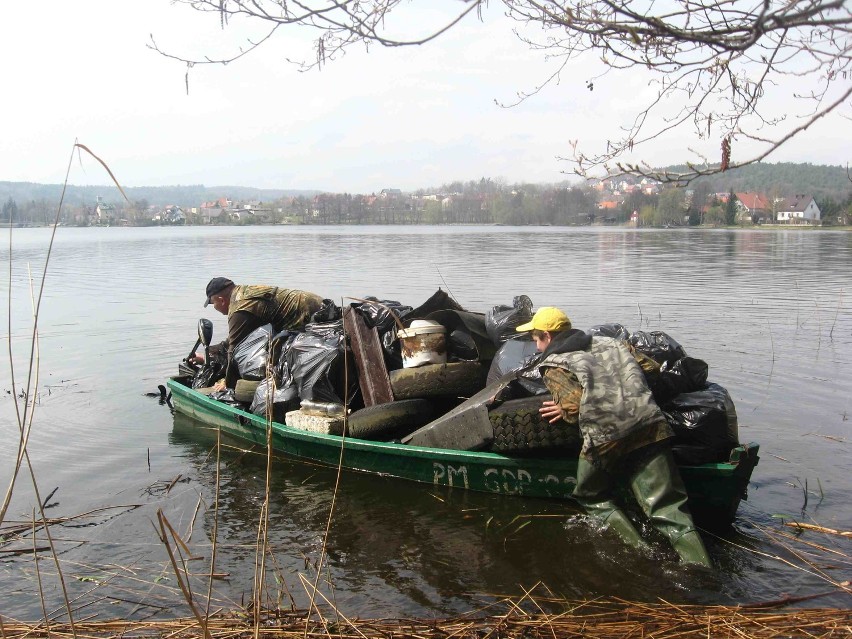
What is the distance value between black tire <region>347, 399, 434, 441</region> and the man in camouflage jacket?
2.31m

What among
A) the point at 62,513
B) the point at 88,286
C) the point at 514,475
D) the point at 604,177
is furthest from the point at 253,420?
the point at 88,286

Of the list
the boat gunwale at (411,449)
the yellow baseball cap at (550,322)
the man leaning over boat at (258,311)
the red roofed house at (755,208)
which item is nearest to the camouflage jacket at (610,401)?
the yellow baseball cap at (550,322)

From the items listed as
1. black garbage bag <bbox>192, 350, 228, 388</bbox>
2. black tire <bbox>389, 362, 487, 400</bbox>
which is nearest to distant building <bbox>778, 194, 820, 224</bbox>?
black garbage bag <bbox>192, 350, 228, 388</bbox>

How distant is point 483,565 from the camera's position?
575 cm

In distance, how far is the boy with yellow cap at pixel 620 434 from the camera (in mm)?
5391

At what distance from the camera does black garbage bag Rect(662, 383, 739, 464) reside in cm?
592

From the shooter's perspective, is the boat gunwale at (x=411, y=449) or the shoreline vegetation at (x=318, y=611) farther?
the boat gunwale at (x=411, y=449)

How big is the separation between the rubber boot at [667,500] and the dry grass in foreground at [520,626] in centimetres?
68

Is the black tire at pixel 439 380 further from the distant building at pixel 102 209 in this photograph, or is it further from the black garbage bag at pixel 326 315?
the distant building at pixel 102 209

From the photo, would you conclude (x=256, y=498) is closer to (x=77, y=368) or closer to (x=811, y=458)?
(x=811, y=458)

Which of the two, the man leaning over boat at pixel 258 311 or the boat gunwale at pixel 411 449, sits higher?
the man leaning over boat at pixel 258 311

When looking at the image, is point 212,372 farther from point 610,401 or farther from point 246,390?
point 610,401

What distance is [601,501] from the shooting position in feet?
19.1

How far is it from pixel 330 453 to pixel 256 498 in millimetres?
838
